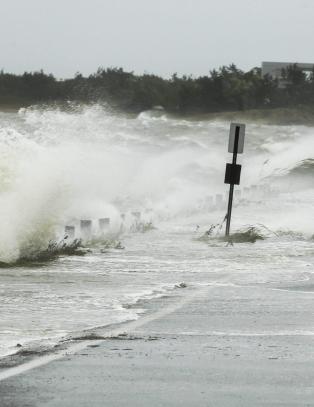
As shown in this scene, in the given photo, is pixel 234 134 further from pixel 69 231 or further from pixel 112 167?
pixel 112 167

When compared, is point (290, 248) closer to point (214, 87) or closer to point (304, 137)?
point (304, 137)

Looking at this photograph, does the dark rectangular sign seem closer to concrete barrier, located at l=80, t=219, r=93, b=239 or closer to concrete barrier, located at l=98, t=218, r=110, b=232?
concrete barrier, located at l=98, t=218, r=110, b=232

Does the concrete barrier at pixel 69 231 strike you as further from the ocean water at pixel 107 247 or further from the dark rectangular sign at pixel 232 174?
the dark rectangular sign at pixel 232 174

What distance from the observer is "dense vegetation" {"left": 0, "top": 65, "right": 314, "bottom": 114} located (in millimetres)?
79500

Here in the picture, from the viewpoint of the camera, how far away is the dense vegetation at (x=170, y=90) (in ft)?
261

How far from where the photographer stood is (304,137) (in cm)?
11525

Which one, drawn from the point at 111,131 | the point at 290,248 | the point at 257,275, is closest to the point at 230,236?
the point at 290,248

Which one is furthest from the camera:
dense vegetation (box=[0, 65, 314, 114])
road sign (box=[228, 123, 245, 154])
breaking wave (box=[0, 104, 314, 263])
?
dense vegetation (box=[0, 65, 314, 114])

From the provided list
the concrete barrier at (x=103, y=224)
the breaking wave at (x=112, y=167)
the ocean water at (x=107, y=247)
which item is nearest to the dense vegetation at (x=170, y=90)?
the breaking wave at (x=112, y=167)

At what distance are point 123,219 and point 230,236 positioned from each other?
16.9ft

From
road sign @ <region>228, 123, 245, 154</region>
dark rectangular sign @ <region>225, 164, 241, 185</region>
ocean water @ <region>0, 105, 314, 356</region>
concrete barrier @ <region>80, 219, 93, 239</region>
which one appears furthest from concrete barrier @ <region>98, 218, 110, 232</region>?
road sign @ <region>228, 123, 245, 154</region>

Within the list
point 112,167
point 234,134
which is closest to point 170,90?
point 112,167

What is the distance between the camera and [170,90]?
12125cm

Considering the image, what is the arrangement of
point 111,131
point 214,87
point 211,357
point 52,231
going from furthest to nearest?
point 214,87
point 111,131
point 52,231
point 211,357
